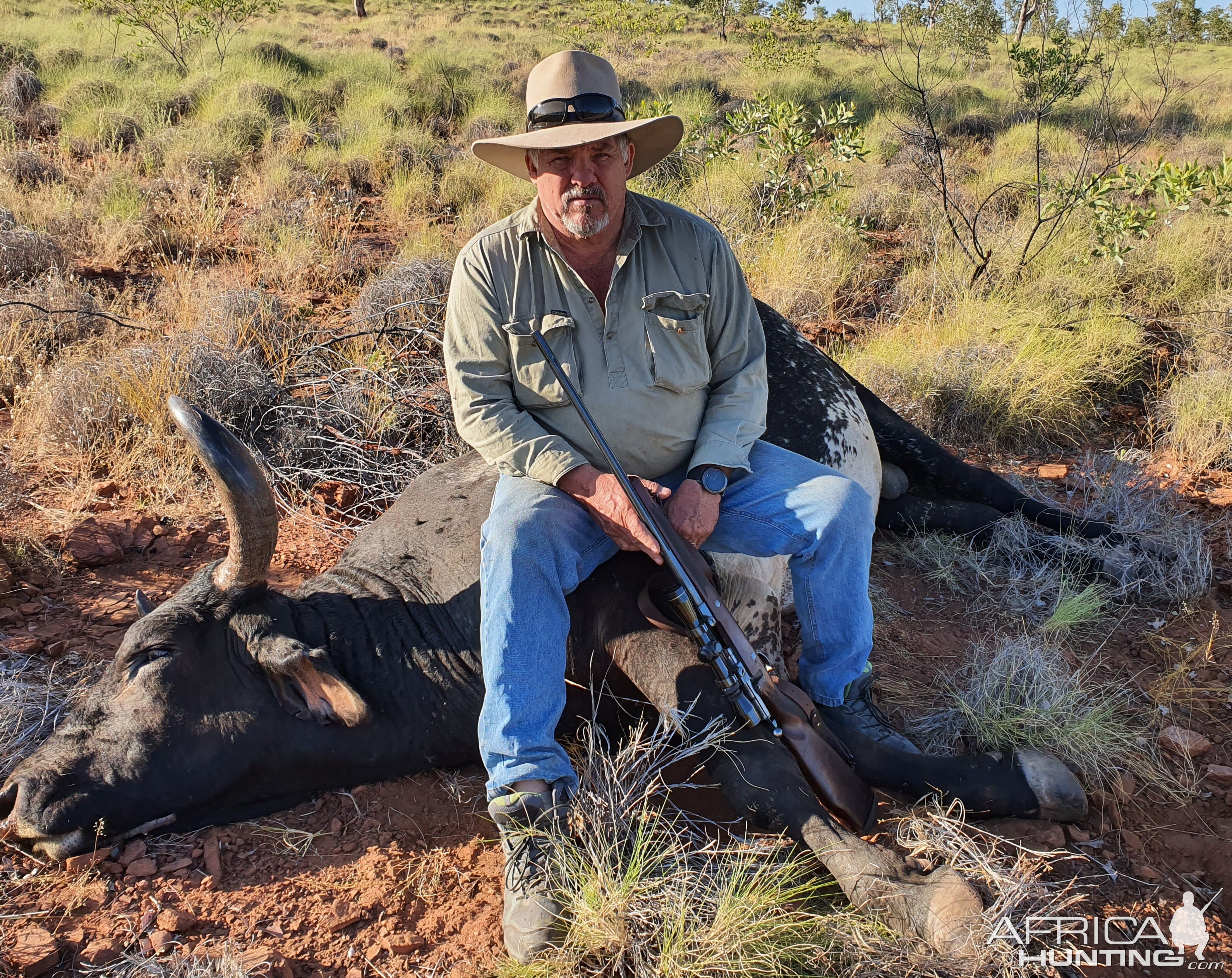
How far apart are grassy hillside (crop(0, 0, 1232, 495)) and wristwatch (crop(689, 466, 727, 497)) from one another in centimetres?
234

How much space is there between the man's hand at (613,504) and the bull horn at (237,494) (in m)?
0.97

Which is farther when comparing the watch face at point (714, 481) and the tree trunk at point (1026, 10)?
the tree trunk at point (1026, 10)

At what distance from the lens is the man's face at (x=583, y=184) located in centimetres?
334

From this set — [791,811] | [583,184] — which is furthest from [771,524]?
[583,184]

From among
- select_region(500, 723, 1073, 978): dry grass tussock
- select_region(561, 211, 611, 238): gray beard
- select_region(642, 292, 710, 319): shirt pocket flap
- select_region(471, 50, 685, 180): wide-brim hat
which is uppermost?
select_region(471, 50, 685, 180): wide-brim hat

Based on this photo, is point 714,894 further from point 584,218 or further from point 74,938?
point 584,218

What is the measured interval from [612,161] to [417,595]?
1.75 metres

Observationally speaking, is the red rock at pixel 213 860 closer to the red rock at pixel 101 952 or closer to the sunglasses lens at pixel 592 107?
the red rock at pixel 101 952

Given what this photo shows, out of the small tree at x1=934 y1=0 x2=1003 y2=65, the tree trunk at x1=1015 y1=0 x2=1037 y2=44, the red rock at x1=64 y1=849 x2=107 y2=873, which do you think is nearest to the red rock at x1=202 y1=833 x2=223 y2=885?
the red rock at x1=64 y1=849 x2=107 y2=873

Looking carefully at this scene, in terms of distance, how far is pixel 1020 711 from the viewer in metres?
3.57

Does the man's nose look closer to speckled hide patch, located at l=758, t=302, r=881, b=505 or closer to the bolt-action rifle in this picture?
the bolt-action rifle

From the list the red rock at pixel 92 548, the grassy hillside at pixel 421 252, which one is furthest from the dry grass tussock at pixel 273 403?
the red rock at pixel 92 548

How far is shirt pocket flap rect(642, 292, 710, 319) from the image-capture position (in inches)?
135

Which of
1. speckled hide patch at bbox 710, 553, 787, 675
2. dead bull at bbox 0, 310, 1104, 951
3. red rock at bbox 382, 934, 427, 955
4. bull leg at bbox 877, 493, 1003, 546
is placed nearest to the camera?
red rock at bbox 382, 934, 427, 955
